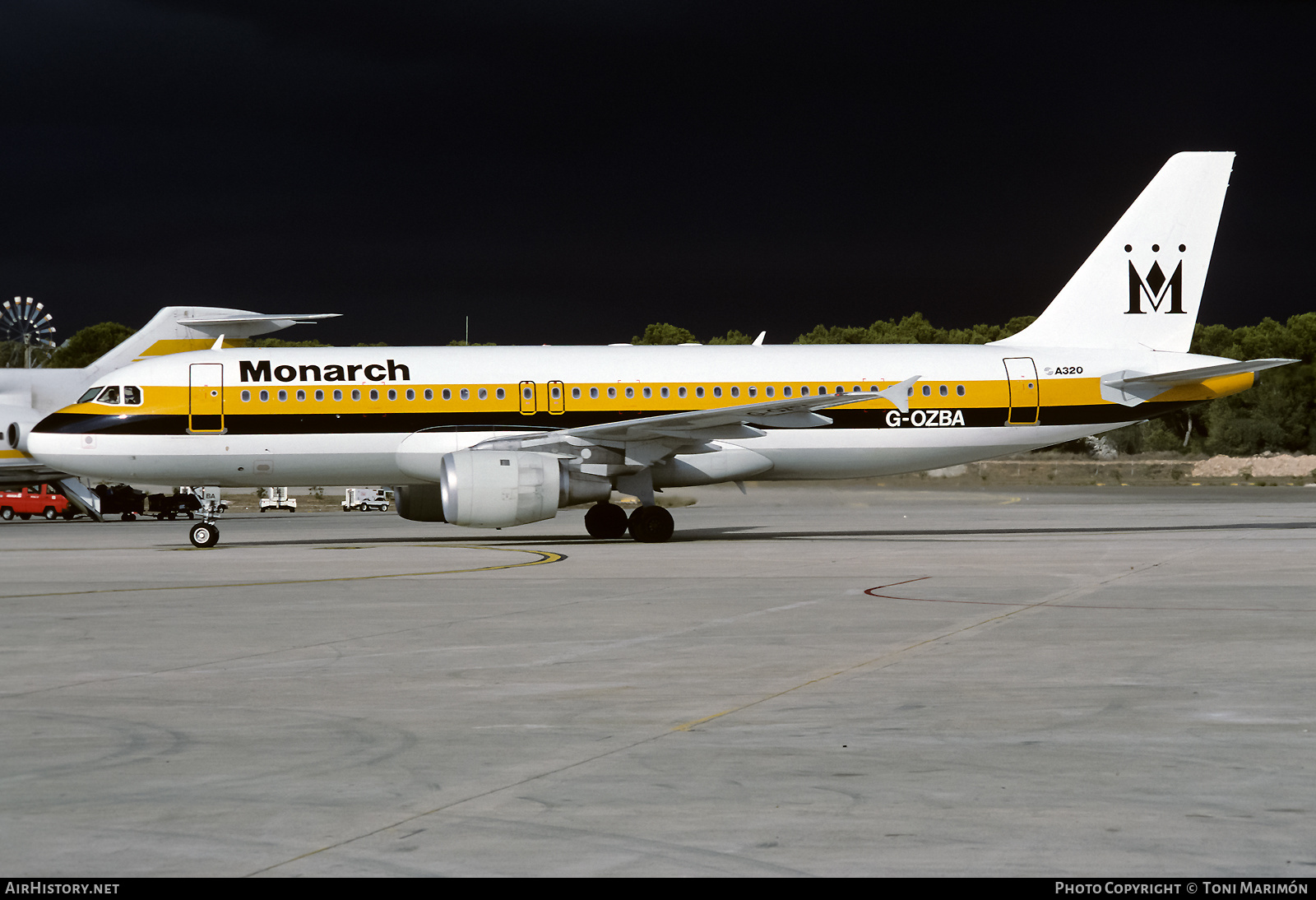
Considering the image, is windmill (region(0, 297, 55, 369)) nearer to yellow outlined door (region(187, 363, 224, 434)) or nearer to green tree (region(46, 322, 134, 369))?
green tree (region(46, 322, 134, 369))

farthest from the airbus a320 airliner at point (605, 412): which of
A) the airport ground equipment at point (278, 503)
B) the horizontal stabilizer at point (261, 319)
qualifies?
the airport ground equipment at point (278, 503)

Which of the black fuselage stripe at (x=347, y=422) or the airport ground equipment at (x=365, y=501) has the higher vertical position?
the black fuselage stripe at (x=347, y=422)

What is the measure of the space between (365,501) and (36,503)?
1268 cm

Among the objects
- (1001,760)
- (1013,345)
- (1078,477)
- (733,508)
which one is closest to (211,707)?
(1001,760)

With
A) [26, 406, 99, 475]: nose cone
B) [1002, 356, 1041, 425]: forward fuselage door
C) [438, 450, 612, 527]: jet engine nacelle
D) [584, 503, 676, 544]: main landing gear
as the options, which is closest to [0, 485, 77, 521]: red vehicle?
[26, 406, 99, 475]: nose cone

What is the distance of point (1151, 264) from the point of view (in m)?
→ 31.1

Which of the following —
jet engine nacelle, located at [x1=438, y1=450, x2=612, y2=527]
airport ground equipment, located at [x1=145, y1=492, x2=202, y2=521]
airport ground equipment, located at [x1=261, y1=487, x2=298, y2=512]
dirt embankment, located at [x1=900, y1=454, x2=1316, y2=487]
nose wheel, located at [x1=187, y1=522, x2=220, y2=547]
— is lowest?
airport ground equipment, located at [x1=261, y1=487, x2=298, y2=512]

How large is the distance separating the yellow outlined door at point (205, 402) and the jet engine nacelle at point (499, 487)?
561 cm

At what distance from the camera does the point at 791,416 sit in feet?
88.5

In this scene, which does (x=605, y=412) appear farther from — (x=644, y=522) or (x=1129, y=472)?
(x=1129, y=472)

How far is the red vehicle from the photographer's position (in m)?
52.5

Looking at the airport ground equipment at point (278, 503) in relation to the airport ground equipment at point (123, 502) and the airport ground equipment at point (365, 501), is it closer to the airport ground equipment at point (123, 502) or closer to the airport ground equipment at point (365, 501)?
the airport ground equipment at point (365, 501)

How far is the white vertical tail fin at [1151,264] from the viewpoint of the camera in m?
31.0

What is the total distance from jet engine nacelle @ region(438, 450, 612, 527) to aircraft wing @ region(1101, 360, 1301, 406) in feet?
42.3
